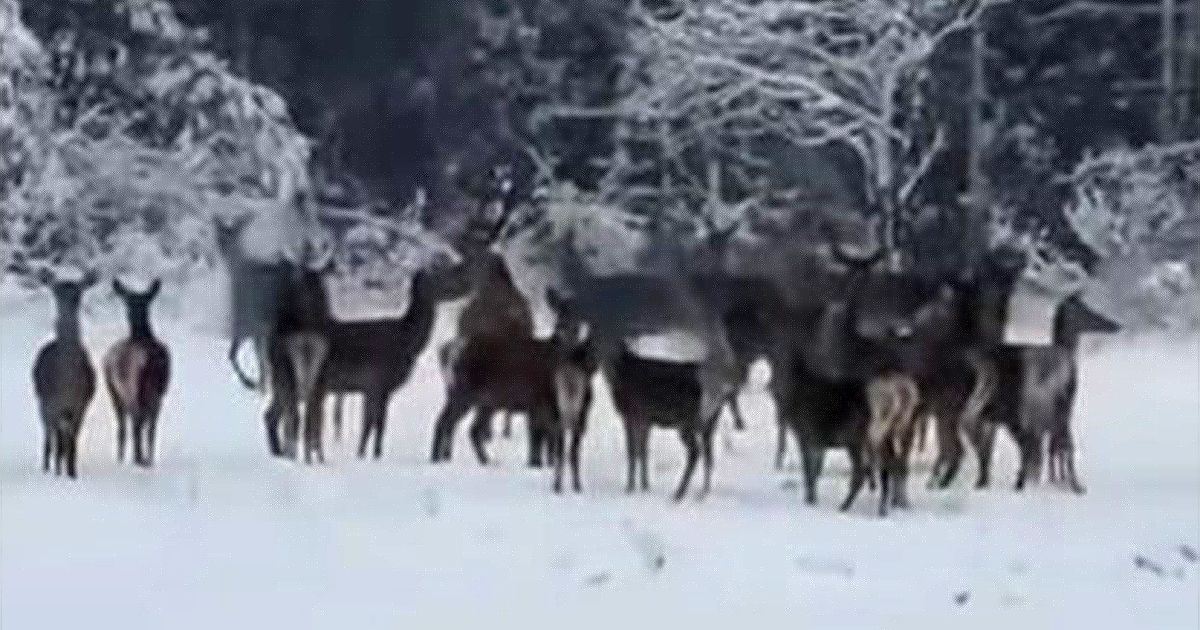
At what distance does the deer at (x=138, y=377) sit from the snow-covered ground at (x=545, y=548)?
32 cm

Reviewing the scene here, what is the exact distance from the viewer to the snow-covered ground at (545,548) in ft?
43.5

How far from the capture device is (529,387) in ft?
56.7

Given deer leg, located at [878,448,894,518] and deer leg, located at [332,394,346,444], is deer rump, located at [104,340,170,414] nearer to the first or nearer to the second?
deer leg, located at [332,394,346,444]

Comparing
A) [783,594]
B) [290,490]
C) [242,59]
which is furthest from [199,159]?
[783,594]

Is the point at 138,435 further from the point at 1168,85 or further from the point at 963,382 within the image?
the point at 1168,85

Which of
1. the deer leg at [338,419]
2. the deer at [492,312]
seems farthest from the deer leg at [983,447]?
the deer leg at [338,419]

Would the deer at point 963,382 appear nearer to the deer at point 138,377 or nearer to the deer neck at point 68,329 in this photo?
the deer at point 138,377

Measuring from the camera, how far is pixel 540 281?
29641mm

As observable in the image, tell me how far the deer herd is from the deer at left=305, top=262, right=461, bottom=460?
0.01 m

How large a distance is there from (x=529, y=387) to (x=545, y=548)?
2896 mm

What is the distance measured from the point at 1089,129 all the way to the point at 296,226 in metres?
12.6

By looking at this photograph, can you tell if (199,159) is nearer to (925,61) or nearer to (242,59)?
(242,59)

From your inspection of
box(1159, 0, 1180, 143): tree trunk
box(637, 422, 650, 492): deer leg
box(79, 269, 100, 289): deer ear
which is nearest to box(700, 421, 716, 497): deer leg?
box(637, 422, 650, 492): deer leg

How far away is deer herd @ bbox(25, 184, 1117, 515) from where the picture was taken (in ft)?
53.7
